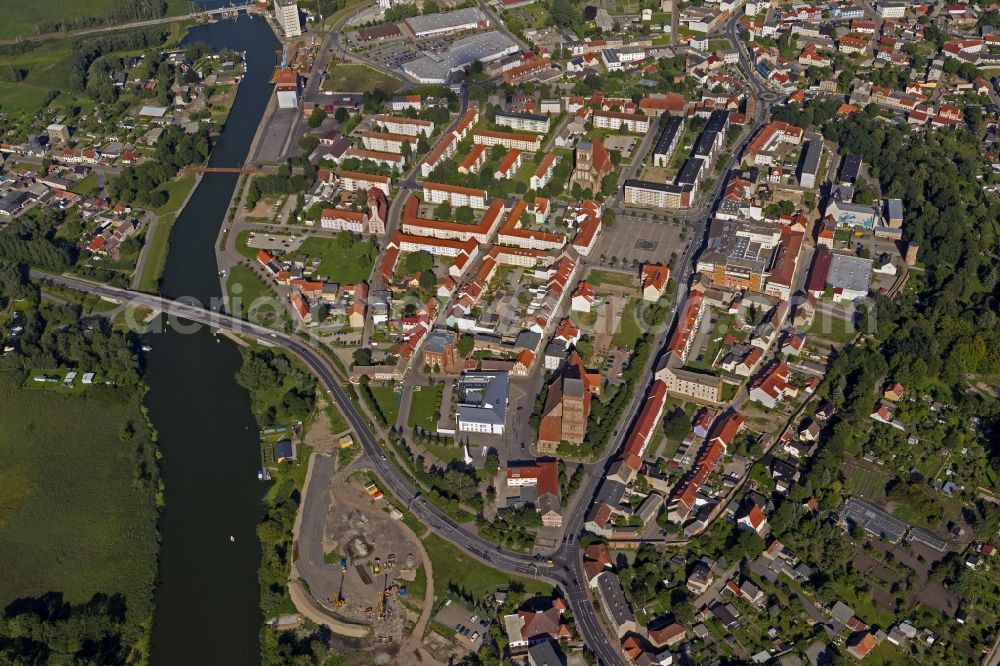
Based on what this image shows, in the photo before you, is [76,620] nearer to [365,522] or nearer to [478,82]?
[365,522]

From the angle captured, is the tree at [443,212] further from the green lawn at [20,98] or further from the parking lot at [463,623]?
the green lawn at [20,98]

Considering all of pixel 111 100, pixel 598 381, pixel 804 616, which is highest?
pixel 111 100

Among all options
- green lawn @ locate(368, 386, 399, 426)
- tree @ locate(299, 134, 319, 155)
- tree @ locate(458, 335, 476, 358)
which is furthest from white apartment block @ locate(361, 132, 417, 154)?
green lawn @ locate(368, 386, 399, 426)

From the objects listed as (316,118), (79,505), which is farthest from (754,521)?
(316,118)

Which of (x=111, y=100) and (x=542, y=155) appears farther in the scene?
(x=111, y=100)

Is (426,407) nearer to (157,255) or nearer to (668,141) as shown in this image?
(157,255)

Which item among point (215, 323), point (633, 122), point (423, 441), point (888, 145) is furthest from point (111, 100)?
point (888, 145)
